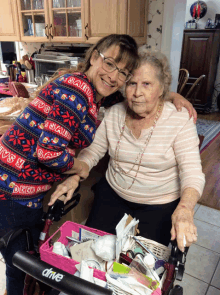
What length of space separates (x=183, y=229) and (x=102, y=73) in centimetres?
65

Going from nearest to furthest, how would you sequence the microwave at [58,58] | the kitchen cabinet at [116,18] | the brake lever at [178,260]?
the brake lever at [178,260] < the kitchen cabinet at [116,18] < the microwave at [58,58]

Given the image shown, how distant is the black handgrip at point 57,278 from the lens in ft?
1.92

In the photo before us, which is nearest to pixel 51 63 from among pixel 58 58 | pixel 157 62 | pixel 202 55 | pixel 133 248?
pixel 58 58

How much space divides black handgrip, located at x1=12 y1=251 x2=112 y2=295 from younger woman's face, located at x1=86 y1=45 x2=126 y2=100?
674mm

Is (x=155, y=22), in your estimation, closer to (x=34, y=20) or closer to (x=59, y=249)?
(x=34, y=20)

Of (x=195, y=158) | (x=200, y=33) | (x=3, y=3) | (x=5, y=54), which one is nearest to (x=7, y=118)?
(x=195, y=158)

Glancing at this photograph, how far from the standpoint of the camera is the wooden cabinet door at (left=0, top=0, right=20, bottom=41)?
2914 millimetres

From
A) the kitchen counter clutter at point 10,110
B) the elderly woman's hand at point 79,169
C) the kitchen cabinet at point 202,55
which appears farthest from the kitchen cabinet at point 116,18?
the kitchen cabinet at point 202,55

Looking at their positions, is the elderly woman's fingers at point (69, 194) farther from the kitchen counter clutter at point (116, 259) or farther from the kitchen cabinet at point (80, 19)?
the kitchen cabinet at point (80, 19)

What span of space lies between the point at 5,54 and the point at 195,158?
11.4 ft

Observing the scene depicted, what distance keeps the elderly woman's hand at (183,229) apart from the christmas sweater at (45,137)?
428mm

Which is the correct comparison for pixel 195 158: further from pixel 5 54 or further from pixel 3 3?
pixel 5 54

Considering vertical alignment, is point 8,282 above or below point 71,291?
below

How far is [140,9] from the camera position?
222 cm
